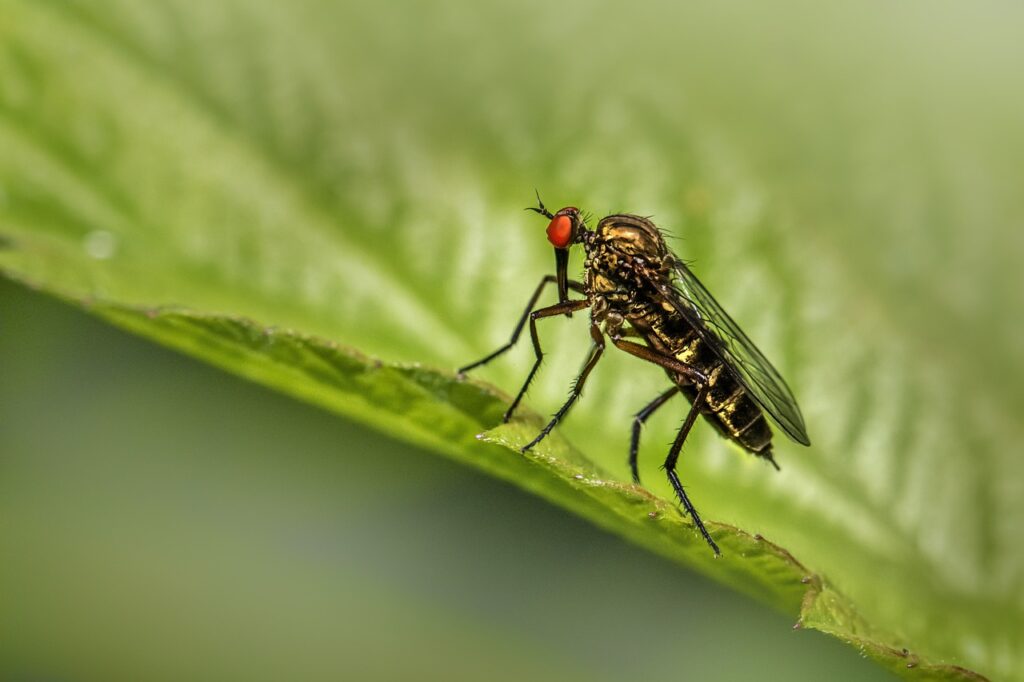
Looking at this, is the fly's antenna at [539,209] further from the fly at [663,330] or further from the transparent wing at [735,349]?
the transparent wing at [735,349]

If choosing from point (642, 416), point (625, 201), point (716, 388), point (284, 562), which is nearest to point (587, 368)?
point (642, 416)

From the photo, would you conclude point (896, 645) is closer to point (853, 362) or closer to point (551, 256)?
point (853, 362)

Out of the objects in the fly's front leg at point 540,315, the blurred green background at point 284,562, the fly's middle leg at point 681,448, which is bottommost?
the blurred green background at point 284,562

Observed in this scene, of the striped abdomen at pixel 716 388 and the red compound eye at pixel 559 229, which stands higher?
the red compound eye at pixel 559 229

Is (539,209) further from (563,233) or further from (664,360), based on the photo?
(664,360)

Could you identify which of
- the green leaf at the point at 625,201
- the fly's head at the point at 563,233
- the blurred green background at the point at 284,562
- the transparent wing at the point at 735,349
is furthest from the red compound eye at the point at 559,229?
the blurred green background at the point at 284,562

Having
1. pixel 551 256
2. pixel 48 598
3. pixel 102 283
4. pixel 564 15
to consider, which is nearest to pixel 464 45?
pixel 564 15

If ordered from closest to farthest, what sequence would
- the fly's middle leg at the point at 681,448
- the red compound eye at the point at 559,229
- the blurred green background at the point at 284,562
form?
the blurred green background at the point at 284,562 → the fly's middle leg at the point at 681,448 → the red compound eye at the point at 559,229

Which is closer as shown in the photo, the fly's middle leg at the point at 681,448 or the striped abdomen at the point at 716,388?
the fly's middle leg at the point at 681,448
